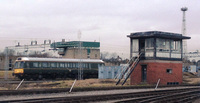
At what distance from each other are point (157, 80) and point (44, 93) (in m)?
14.1

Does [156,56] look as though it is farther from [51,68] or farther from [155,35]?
[51,68]

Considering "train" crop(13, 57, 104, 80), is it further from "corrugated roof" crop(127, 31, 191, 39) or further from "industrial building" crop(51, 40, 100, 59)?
"industrial building" crop(51, 40, 100, 59)

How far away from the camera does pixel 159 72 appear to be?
3094 cm

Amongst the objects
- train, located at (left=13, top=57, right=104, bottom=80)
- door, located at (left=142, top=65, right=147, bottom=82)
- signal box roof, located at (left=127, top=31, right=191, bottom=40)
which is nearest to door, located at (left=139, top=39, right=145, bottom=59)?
signal box roof, located at (left=127, top=31, right=191, bottom=40)

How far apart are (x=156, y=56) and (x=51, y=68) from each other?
19860mm

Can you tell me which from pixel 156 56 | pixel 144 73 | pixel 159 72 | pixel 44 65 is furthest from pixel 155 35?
pixel 44 65

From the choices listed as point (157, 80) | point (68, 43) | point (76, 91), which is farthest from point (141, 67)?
point (68, 43)

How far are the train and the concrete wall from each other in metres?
11.5

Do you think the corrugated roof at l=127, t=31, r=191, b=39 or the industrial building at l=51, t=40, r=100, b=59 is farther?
the industrial building at l=51, t=40, r=100, b=59

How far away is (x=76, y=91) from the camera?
22547 mm

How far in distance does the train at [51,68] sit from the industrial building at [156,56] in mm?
11411

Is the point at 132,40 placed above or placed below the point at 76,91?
above

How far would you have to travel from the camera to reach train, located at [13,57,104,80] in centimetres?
4309

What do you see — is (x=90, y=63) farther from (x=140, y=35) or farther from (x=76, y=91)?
(x=76, y=91)
